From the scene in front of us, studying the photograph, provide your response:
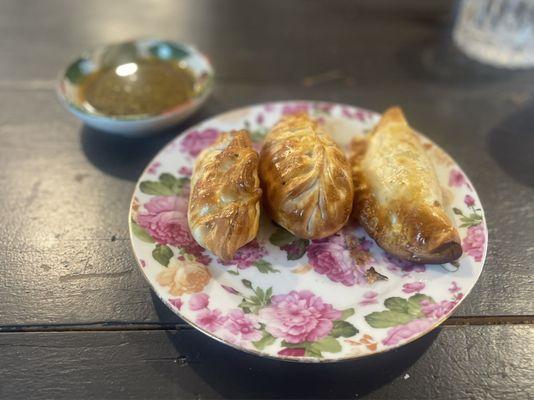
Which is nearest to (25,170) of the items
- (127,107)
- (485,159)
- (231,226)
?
(127,107)

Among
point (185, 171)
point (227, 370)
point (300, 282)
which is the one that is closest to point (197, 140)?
point (185, 171)

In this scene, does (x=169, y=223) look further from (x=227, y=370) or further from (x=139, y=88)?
(x=139, y=88)

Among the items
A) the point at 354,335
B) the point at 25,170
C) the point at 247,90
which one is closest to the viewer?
the point at 354,335

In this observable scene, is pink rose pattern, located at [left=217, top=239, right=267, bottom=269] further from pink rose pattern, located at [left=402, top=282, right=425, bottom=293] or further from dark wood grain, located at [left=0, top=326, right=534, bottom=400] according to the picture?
pink rose pattern, located at [left=402, top=282, right=425, bottom=293]

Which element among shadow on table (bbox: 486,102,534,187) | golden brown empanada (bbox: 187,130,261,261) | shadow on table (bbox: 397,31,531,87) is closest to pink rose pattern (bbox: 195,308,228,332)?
golden brown empanada (bbox: 187,130,261,261)

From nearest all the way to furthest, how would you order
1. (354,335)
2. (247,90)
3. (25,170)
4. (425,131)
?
(354,335), (25,170), (425,131), (247,90)

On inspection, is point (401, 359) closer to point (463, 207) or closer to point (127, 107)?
point (463, 207)

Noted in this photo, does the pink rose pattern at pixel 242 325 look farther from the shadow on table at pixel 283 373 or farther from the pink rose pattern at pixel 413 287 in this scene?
the pink rose pattern at pixel 413 287
